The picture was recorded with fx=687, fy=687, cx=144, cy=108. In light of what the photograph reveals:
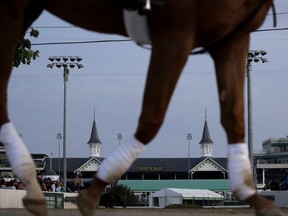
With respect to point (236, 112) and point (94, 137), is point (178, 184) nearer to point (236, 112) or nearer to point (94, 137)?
point (94, 137)

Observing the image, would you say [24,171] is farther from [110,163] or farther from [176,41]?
[176,41]

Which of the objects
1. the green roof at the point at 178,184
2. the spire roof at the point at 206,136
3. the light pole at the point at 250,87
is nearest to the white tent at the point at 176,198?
the light pole at the point at 250,87

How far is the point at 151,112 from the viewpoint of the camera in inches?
144

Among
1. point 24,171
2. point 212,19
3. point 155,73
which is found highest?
point 212,19

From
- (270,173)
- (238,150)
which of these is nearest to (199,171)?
(270,173)

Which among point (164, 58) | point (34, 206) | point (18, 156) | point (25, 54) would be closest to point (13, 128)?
point (18, 156)

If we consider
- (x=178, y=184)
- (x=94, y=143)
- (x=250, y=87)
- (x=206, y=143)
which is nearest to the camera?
(x=250, y=87)

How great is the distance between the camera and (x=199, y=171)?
125938 millimetres

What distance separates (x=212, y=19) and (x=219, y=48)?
0.41 metres

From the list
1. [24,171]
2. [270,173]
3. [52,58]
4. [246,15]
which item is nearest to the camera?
[246,15]

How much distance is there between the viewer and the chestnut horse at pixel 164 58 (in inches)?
140

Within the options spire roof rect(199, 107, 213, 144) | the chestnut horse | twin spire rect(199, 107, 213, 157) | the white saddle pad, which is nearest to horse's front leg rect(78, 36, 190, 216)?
the chestnut horse

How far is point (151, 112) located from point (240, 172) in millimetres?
680

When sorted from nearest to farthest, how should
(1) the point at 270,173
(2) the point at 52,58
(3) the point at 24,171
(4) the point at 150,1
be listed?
(4) the point at 150,1
(3) the point at 24,171
(2) the point at 52,58
(1) the point at 270,173
